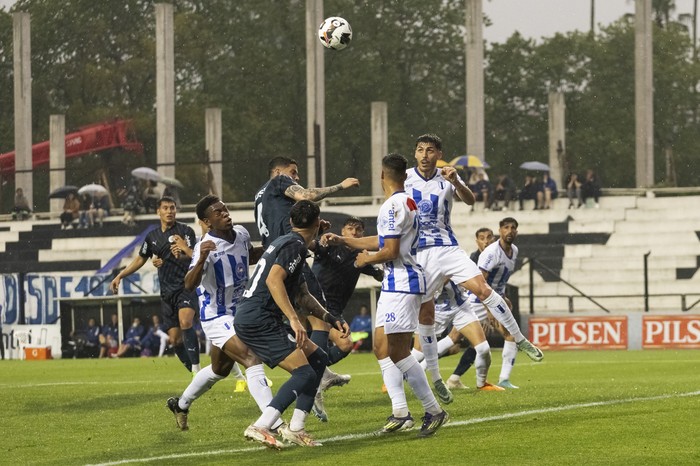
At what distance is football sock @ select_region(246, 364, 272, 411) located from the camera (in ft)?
39.5

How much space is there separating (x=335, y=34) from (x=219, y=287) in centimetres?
629

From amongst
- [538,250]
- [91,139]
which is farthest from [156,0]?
[538,250]

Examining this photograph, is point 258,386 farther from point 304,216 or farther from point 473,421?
point 473,421

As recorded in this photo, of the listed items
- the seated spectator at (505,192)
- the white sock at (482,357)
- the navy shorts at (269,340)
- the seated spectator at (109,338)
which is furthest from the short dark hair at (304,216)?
the seated spectator at (505,192)

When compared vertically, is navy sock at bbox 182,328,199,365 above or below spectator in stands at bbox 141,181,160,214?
below

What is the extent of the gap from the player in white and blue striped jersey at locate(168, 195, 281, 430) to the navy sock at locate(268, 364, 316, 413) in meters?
1.02

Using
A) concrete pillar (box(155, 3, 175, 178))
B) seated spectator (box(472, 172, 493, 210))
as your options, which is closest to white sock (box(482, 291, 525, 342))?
seated spectator (box(472, 172, 493, 210))

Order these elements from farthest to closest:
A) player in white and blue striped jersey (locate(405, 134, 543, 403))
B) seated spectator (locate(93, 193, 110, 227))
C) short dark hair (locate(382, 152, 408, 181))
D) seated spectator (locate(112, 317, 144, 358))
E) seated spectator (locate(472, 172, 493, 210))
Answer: seated spectator (locate(93, 193, 110, 227)) < seated spectator (locate(472, 172, 493, 210)) < seated spectator (locate(112, 317, 144, 358)) < player in white and blue striped jersey (locate(405, 134, 543, 403)) < short dark hair (locate(382, 152, 408, 181))

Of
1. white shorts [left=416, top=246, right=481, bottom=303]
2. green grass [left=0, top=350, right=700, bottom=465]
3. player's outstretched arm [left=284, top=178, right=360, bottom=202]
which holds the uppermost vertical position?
player's outstretched arm [left=284, top=178, right=360, bottom=202]

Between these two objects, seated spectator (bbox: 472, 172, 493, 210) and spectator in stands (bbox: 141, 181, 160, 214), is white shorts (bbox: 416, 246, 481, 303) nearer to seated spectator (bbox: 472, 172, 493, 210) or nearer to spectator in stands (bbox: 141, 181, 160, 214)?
seated spectator (bbox: 472, 172, 493, 210)

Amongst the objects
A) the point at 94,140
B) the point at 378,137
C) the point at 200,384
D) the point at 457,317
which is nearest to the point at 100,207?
the point at 378,137

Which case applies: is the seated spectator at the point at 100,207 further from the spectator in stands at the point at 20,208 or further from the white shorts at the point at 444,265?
the white shorts at the point at 444,265

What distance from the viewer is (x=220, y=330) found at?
12.6m

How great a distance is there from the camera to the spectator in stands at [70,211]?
47031 mm
